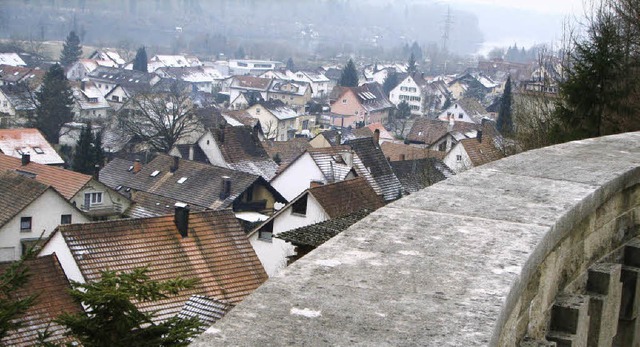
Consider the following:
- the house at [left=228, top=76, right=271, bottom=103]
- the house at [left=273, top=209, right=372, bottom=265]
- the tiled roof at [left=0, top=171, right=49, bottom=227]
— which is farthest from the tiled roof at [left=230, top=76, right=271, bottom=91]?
the house at [left=273, top=209, right=372, bottom=265]

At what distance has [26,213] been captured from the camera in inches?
1138

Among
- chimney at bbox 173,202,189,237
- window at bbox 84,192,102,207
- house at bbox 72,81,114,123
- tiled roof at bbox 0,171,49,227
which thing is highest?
chimney at bbox 173,202,189,237

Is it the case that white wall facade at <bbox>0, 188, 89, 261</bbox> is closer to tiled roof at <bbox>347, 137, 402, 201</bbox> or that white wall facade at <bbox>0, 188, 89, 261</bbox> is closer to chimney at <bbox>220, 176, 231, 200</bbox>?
chimney at <bbox>220, 176, 231, 200</bbox>

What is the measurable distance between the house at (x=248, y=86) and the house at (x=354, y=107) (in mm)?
11707

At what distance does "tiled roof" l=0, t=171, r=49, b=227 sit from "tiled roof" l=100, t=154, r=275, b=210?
21.7ft

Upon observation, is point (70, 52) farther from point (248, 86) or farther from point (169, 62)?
point (248, 86)

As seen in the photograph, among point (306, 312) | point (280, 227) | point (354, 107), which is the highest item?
point (306, 312)

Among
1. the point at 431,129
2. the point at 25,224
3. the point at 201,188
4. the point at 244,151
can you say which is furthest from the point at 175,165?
the point at 431,129

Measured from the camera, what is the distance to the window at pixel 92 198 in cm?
3489

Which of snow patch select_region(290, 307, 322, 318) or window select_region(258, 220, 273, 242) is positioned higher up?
Answer: snow patch select_region(290, 307, 322, 318)

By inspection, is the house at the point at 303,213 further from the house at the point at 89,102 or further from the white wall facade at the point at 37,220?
the house at the point at 89,102

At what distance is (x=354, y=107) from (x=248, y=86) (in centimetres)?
1811

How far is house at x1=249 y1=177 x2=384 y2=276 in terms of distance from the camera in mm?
24297

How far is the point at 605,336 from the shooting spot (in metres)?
4.00
